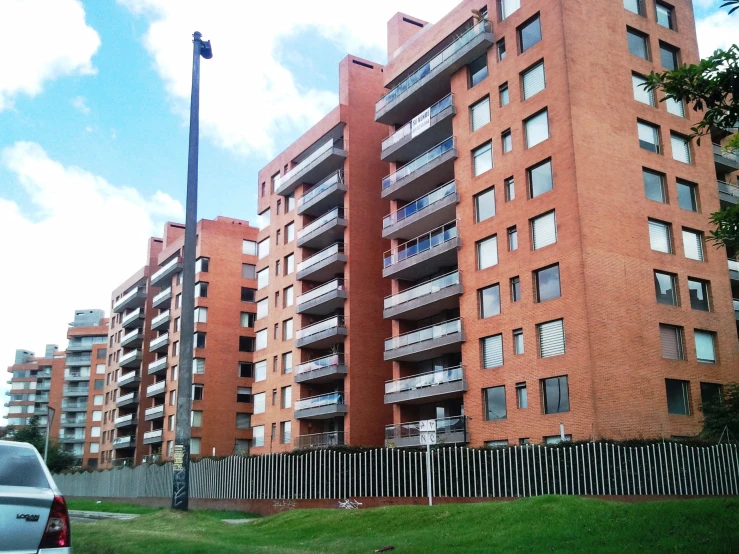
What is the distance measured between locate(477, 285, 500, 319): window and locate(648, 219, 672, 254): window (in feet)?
23.0

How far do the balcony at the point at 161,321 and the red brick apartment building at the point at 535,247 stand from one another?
29.4m

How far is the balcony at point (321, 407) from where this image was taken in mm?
45438

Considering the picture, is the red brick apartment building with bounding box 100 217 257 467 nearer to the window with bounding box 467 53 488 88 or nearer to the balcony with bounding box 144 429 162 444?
the balcony with bounding box 144 429 162 444

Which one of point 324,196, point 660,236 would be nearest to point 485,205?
point 660,236

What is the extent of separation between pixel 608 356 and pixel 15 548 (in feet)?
90.9

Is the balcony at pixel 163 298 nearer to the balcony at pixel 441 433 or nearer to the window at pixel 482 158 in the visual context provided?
the balcony at pixel 441 433

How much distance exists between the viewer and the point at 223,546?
13.2m

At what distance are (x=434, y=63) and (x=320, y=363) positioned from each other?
18536mm

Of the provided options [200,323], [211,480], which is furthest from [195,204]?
[200,323]

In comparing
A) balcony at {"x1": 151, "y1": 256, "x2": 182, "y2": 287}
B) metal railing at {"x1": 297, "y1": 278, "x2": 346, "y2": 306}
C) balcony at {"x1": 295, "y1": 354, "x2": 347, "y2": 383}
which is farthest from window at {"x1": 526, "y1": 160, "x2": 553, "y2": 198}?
balcony at {"x1": 151, "y1": 256, "x2": 182, "y2": 287}

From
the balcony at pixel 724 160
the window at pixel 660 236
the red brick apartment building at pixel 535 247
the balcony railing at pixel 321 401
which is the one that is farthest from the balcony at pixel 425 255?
the balcony at pixel 724 160

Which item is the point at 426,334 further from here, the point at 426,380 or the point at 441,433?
the point at 441,433

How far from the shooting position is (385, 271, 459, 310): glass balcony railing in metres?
38.3

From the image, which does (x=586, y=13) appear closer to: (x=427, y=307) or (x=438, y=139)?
(x=438, y=139)
